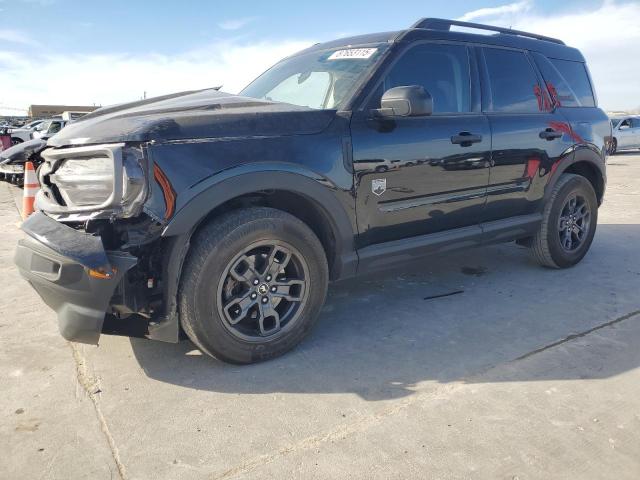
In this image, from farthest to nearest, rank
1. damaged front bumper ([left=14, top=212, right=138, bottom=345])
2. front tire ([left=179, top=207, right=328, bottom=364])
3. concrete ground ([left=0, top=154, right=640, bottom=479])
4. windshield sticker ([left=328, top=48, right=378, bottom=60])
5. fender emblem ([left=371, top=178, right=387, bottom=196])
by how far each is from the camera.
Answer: windshield sticker ([left=328, top=48, right=378, bottom=60]), fender emblem ([left=371, top=178, right=387, bottom=196]), front tire ([left=179, top=207, right=328, bottom=364]), damaged front bumper ([left=14, top=212, right=138, bottom=345]), concrete ground ([left=0, top=154, right=640, bottom=479])

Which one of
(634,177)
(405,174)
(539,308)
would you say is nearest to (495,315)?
(539,308)

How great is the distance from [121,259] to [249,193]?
0.77 m

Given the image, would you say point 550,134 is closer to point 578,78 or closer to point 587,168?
point 587,168

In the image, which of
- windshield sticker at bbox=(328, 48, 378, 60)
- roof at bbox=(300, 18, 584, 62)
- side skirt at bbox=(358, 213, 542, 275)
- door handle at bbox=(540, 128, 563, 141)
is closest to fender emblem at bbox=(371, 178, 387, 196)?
side skirt at bbox=(358, 213, 542, 275)

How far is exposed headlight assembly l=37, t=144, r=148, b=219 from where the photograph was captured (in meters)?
2.44

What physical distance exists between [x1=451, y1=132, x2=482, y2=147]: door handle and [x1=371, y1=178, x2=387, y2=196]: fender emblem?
0.70m

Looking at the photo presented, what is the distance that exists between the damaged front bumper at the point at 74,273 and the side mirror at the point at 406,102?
173 centimetres

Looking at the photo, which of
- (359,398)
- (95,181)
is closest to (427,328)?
(359,398)

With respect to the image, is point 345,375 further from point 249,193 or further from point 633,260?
point 633,260

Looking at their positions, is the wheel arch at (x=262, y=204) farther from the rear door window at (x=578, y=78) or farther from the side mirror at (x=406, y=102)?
the rear door window at (x=578, y=78)

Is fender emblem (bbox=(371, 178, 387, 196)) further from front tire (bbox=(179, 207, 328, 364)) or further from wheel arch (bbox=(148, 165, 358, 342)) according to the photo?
front tire (bbox=(179, 207, 328, 364))

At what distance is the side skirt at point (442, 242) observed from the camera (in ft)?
10.9

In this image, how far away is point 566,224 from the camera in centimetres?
470

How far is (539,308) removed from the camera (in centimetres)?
378
